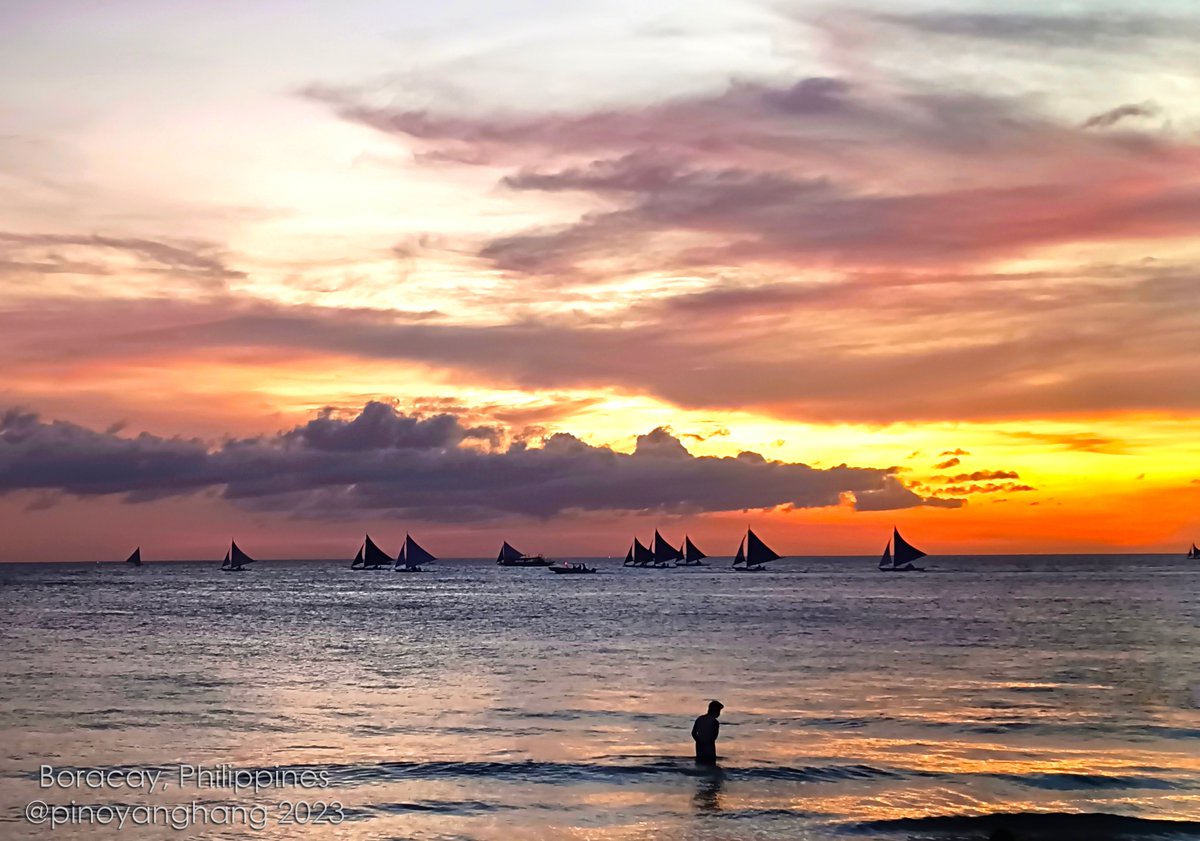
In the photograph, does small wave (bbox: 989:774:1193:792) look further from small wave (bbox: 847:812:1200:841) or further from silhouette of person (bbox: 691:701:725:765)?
silhouette of person (bbox: 691:701:725:765)

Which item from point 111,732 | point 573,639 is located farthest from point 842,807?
point 573,639

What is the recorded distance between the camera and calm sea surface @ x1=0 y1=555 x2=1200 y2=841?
25406 millimetres

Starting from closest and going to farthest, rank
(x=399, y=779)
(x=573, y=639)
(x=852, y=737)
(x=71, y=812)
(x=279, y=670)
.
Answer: (x=71, y=812) → (x=399, y=779) → (x=852, y=737) → (x=279, y=670) → (x=573, y=639)

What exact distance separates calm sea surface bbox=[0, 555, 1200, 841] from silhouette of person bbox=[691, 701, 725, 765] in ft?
1.83

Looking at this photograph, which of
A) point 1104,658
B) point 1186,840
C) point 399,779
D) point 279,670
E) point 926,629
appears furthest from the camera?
point 926,629

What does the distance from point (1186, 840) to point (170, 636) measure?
68.3m

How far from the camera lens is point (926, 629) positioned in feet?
272

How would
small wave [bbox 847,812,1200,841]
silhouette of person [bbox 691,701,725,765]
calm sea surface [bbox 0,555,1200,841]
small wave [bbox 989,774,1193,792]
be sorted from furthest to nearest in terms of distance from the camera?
silhouette of person [bbox 691,701,725,765] < small wave [bbox 989,774,1193,792] < calm sea surface [bbox 0,555,1200,841] < small wave [bbox 847,812,1200,841]

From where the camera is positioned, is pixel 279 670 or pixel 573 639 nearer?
pixel 279 670

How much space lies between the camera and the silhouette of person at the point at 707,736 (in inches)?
1174

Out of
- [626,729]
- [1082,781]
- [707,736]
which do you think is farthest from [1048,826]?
[626,729]

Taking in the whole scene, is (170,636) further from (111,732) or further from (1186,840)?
(1186,840)

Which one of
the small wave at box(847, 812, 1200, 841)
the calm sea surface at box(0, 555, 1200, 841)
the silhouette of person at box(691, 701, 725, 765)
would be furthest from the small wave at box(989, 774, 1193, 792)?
the silhouette of person at box(691, 701, 725, 765)

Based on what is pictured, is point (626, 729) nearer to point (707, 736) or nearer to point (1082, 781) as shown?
point (707, 736)
